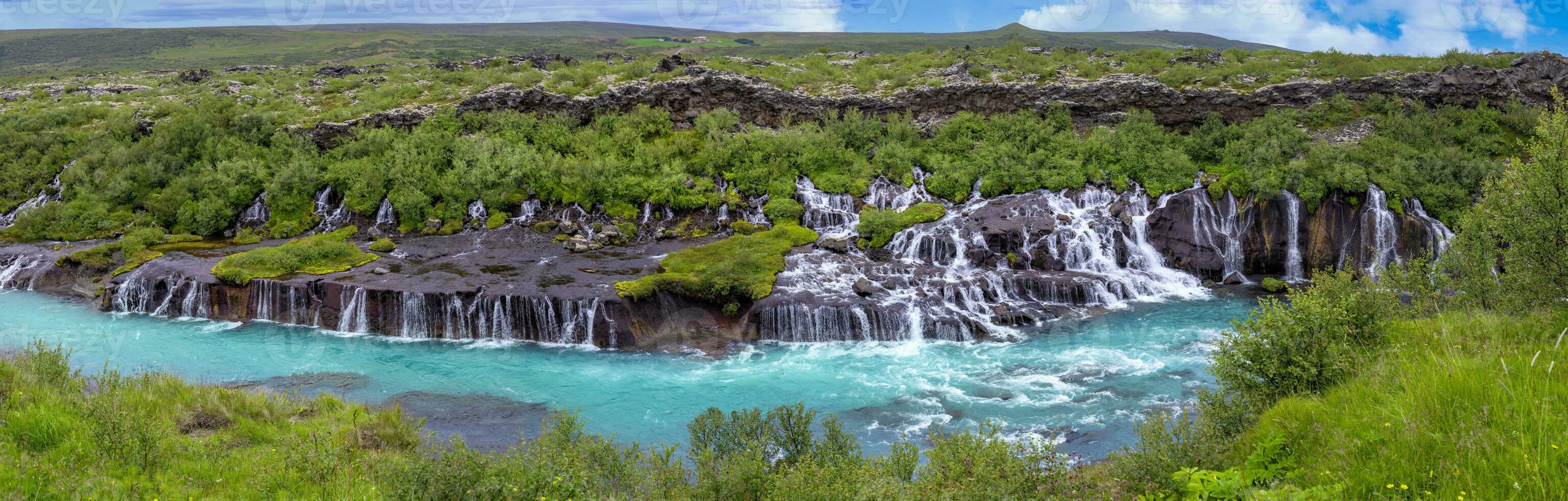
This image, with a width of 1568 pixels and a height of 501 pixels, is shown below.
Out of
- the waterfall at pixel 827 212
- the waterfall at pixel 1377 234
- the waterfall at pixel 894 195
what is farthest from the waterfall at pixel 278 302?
the waterfall at pixel 1377 234

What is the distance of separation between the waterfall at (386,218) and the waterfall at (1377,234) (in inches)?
1925

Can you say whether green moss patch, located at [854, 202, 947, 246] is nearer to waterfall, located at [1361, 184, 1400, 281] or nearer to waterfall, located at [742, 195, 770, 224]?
waterfall, located at [742, 195, 770, 224]

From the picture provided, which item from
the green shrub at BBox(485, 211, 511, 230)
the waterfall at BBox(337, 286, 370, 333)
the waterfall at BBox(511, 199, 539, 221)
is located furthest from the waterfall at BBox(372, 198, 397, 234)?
the waterfall at BBox(337, 286, 370, 333)

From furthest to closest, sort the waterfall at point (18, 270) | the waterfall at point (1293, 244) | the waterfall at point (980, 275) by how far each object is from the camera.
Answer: the waterfall at point (1293, 244) → the waterfall at point (18, 270) → the waterfall at point (980, 275)

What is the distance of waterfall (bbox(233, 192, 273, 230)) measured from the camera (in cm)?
3994

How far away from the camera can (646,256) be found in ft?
109

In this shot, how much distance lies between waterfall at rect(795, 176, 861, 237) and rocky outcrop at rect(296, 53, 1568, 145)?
10256 millimetres

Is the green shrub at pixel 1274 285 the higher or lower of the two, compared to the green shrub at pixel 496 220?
lower

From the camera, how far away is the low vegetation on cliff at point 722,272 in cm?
2748

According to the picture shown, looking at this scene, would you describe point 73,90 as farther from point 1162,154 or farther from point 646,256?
point 1162,154

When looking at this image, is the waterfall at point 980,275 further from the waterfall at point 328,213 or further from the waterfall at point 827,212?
the waterfall at point 328,213

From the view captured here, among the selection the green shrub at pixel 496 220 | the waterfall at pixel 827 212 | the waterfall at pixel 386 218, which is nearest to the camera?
the waterfall at pixel 827 212

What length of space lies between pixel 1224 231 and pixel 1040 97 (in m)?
16.7

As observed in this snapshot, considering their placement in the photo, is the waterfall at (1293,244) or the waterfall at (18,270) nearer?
the waterfall at (18,270)
